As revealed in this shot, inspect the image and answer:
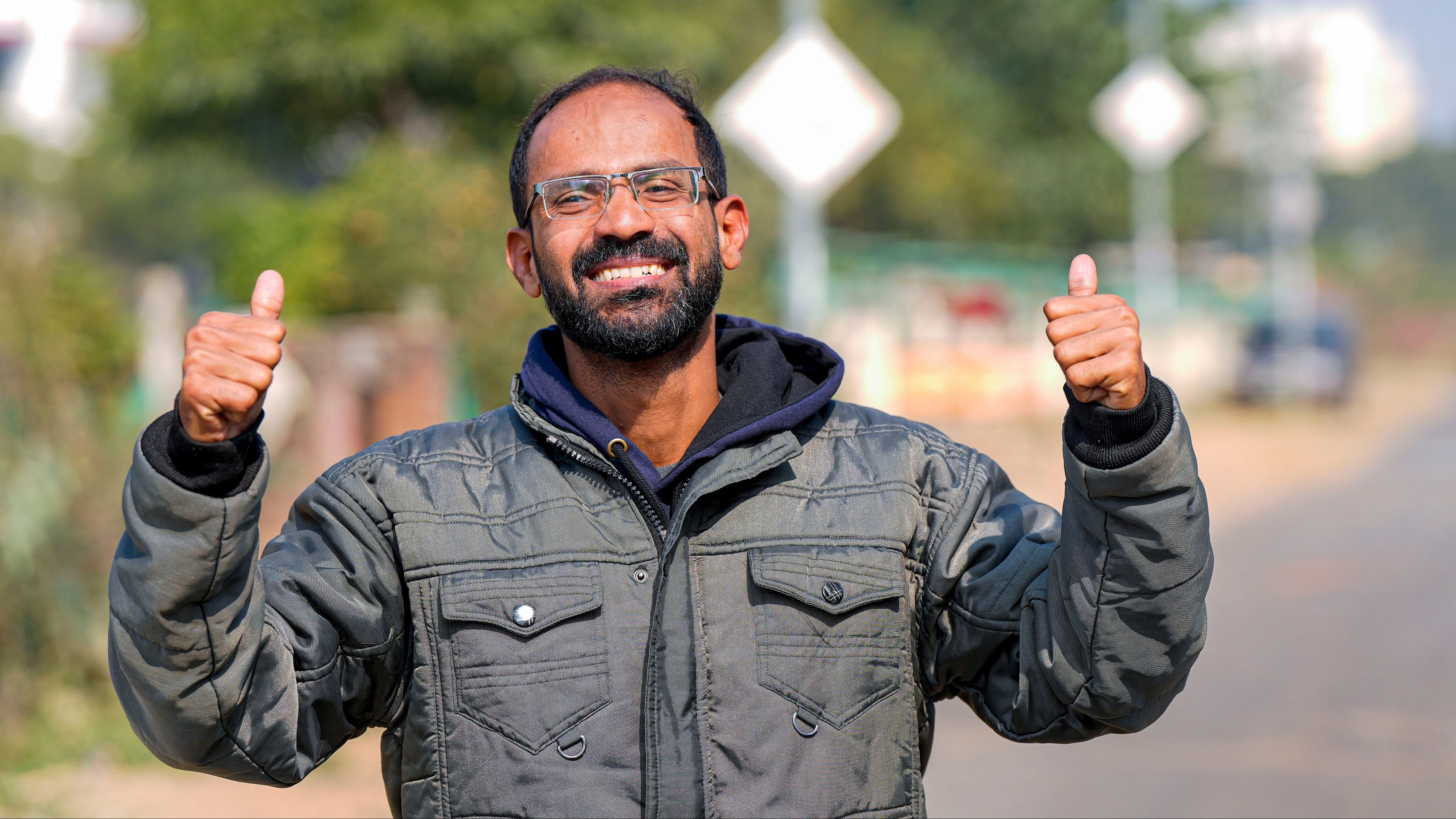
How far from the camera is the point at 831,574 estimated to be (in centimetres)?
248

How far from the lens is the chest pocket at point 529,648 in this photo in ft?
7.87

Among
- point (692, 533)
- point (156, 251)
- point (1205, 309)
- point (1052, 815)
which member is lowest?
point (1052, 815)

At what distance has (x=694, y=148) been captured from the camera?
280 cm

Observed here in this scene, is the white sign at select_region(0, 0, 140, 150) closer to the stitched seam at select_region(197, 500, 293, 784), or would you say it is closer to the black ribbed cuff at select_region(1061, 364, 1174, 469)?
the stitched seam at select_region(197, 500, 293, 784)

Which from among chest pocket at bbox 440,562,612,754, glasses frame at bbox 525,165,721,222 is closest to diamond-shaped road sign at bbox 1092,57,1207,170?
glasses frame at bbox 525,165,721,222

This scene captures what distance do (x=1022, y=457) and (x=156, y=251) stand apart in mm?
31633

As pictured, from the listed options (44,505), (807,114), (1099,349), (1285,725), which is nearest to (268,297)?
(1099,349)

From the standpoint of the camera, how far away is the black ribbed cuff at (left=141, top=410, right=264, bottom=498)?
2.06 m

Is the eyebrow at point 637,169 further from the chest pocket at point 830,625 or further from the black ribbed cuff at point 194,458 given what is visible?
the black ribbed cuff at point 194,458

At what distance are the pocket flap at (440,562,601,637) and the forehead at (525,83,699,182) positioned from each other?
688 millimetres

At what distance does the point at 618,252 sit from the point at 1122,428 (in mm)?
918

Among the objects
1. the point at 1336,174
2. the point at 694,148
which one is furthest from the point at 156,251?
the point at 1336,174

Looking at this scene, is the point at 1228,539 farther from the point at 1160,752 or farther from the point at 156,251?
the point at 156,251

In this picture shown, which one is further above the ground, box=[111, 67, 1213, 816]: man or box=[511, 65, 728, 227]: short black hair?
box=[511, 65, 728, 227]: short black hair
